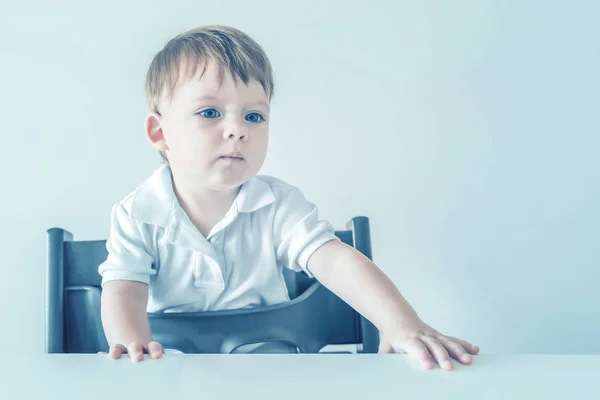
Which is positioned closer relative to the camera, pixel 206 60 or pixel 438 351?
pixel 438 351

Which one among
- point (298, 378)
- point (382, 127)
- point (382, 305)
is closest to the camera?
point (298, 378)

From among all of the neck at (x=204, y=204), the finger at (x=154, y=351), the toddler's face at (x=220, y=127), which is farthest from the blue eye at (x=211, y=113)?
the finger at (x=154, y=351)

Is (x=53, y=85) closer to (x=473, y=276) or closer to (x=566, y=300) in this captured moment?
Answer: (x=473, y=276)

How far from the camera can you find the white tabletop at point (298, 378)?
0.36 m

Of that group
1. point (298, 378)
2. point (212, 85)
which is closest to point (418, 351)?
point (298, 378)

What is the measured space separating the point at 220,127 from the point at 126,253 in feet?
0.66

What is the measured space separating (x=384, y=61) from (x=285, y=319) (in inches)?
21.1

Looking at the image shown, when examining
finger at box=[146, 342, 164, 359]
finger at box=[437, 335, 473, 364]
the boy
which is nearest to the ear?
the boy

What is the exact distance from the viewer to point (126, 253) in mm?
779

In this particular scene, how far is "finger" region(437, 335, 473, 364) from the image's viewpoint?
0.44 m

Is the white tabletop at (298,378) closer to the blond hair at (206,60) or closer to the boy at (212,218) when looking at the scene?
the boy at (212,218)

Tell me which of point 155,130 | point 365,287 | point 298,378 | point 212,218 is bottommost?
point 298,378

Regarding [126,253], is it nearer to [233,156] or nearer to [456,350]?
[233,156]

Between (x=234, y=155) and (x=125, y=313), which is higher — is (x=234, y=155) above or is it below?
above
